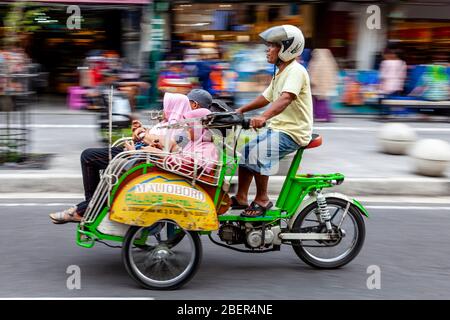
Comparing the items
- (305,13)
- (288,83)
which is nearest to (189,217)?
(288,83)

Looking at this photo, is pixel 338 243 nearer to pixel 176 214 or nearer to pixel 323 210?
pixel 323 210

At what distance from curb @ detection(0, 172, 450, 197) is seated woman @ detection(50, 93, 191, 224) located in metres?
2.98

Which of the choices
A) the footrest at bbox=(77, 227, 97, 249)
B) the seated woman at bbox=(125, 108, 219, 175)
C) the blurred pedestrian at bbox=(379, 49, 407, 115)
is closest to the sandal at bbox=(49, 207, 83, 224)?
the footrest at bbox=(77, 227, 97, 249)

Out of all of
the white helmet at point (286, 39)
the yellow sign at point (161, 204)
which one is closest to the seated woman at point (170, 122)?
the yellow sign at point (161, 204)

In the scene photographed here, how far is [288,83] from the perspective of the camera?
5.29 meters

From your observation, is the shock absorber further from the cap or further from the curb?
the curb

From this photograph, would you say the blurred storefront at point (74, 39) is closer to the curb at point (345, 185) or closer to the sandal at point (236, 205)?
the curb at point (345, 185)

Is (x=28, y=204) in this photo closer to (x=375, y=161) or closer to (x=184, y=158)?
(x=184, y=158)

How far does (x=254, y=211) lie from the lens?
5512 mm

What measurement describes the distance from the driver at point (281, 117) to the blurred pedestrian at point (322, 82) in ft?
27.7

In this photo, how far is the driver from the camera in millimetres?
5309

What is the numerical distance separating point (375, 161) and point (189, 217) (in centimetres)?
566

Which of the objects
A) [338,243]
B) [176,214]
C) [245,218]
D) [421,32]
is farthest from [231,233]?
[421,32]

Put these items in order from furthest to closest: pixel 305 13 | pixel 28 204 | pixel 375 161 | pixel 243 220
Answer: pixel 305 13 < pixel 375 161 < pixel 28 204 < pixel 243 220
